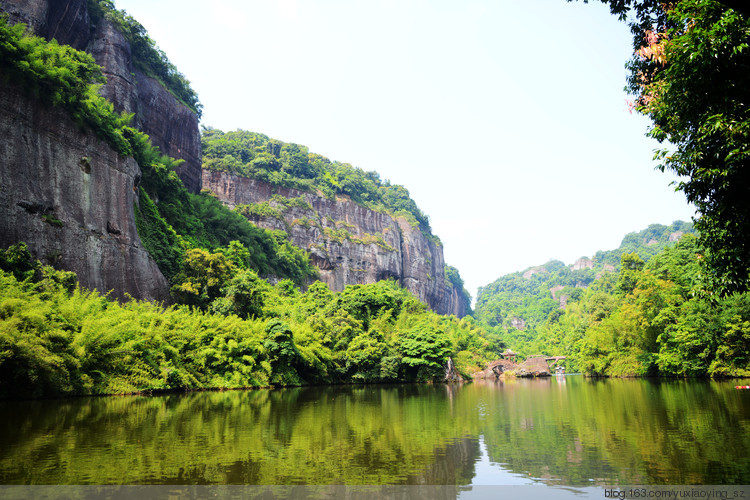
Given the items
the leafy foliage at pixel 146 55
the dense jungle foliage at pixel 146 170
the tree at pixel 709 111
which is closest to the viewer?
the tree at pixel 709 111

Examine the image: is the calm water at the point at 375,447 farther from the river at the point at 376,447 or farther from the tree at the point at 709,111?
the tree at the point at 709,111

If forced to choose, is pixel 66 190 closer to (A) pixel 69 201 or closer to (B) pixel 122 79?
(A) pixel 69 201

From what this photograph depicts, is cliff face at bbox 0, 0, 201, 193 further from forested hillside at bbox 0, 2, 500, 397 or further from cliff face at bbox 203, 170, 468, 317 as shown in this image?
cliff face at bbox 203, 170, 468, 317

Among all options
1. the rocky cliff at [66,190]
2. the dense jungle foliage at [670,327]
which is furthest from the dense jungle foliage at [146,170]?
the dense jungle foliage at [670,327]

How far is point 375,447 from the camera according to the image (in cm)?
705

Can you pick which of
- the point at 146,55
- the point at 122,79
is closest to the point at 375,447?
the point at 122,79

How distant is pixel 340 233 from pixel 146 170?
3220 centimetres

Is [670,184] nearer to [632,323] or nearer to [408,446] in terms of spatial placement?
[408,446]

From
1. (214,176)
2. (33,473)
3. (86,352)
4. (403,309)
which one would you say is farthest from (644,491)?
(214,176)

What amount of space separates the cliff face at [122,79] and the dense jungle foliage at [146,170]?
5.83ft

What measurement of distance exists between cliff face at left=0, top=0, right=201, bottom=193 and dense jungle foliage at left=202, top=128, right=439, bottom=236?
12.0 m

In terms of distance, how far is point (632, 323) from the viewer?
97.3ft

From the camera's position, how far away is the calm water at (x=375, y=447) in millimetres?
5195

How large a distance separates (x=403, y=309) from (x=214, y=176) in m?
30.8
